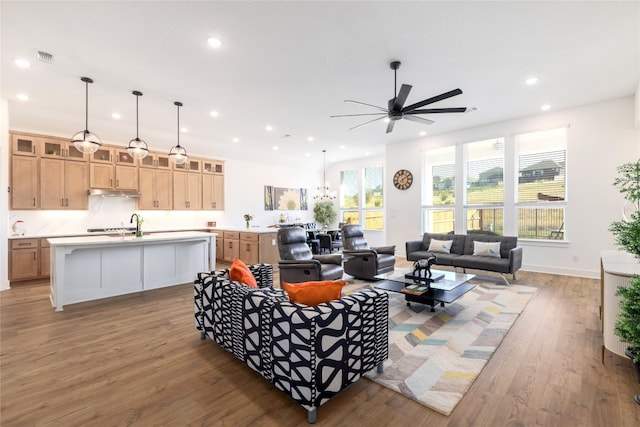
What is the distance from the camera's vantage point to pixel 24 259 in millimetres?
5340

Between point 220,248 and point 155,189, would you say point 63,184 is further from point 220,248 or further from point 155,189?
point 220,248

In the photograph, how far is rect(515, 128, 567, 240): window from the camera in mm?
5621

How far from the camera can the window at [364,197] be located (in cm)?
966

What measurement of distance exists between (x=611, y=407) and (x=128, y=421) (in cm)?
317

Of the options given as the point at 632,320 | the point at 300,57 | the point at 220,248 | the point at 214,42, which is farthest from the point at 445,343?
the point at 220,248

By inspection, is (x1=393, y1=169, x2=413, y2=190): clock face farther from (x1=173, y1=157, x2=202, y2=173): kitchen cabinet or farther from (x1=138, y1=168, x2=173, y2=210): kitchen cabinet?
(x1=138, y1=168, x2=173, y2=210): kitchen cabinet

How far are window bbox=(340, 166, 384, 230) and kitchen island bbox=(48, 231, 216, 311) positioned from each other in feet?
19.4

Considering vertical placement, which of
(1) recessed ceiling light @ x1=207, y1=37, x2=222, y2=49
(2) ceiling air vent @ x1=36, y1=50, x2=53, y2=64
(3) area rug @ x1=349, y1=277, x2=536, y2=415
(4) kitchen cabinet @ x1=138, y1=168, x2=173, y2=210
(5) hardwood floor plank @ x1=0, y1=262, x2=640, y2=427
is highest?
(1) recessed ceiling light @ x1=207, y1=37, x2=222, y2=49

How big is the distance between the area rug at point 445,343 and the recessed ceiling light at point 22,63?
5.30 metres

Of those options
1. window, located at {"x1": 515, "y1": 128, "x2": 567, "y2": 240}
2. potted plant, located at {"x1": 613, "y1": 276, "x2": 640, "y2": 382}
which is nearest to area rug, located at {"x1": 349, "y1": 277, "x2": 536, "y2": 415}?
potted plant, located at {"x1": 613, "y1": 276, "x2": 640, "y2": 382}

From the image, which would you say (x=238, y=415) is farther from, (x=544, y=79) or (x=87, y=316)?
(x=544, y=79)

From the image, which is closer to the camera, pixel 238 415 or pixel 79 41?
pixel 238 415

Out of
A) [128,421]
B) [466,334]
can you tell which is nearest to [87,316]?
[128,421]

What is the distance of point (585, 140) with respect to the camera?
526cm
